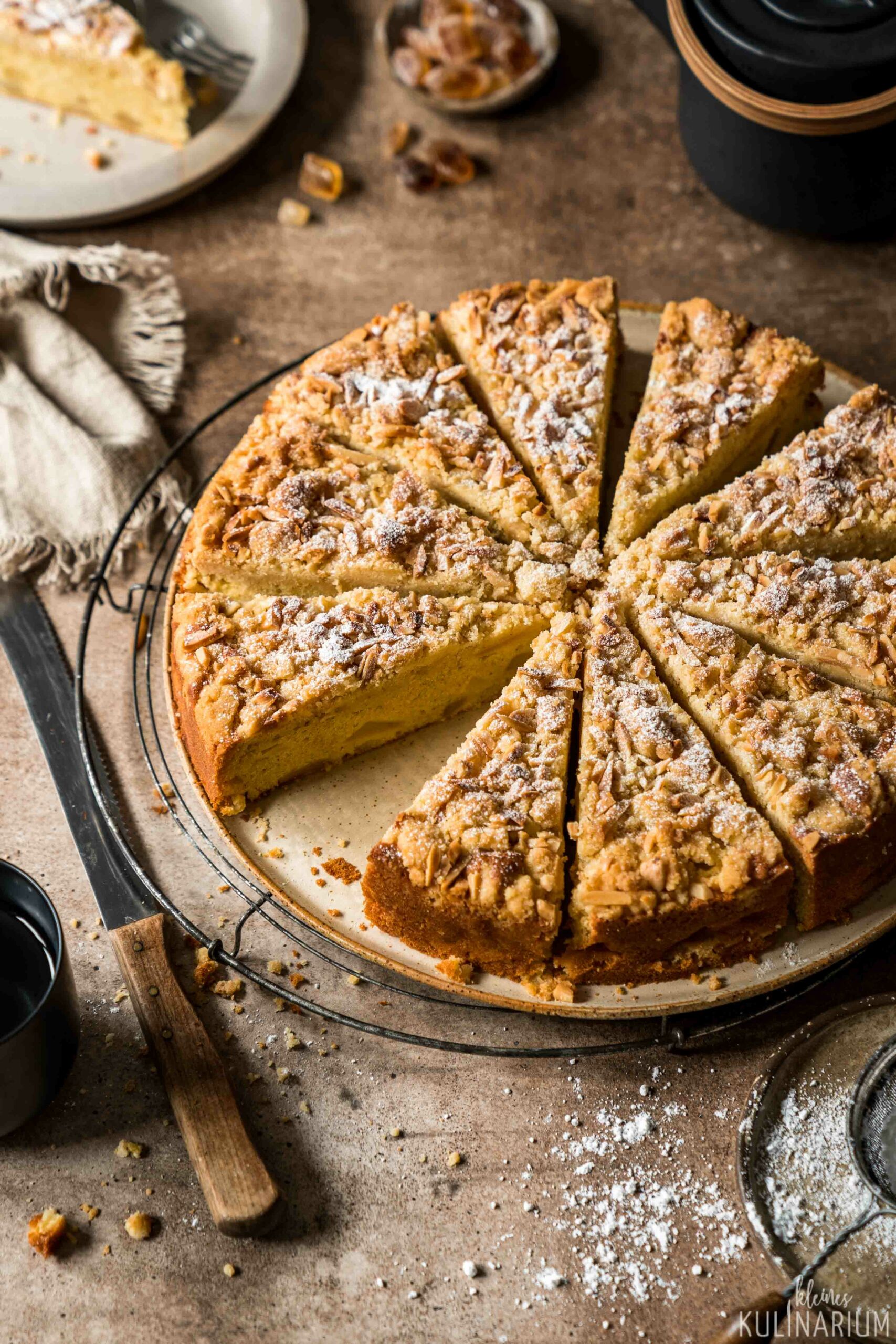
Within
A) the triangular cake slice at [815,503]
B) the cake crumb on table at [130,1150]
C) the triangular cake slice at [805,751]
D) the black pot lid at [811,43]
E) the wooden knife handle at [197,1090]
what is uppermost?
the black pot lid at [811,43]

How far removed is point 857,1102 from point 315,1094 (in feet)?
4.71

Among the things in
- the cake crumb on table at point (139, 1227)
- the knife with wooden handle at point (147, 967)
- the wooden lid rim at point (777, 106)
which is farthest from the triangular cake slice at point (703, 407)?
the cake crumb on table at point (139, 1227)

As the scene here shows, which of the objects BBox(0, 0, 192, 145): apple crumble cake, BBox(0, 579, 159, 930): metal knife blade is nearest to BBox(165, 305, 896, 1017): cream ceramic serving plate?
BBox(0, 579, 159, 930): metal knife blade

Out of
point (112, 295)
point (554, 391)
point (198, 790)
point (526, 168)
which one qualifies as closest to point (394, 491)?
point (554, 391)

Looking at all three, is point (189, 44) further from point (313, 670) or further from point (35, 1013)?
point (35, 1013)

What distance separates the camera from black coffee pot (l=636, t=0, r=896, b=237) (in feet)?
13.1

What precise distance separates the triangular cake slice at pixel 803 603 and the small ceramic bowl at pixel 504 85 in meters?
2.45

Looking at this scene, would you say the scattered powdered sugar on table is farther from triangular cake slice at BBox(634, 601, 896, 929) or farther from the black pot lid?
the black pot lid

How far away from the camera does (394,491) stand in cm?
392

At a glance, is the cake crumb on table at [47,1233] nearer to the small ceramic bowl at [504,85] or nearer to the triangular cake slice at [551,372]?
the triangular cake slice at [551,372]

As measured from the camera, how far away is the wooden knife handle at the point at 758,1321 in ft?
9.68

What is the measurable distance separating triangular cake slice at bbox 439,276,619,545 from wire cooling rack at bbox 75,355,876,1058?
690 mm

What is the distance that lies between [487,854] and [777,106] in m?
2.63

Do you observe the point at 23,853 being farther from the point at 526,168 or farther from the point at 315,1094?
the point at 526,168
